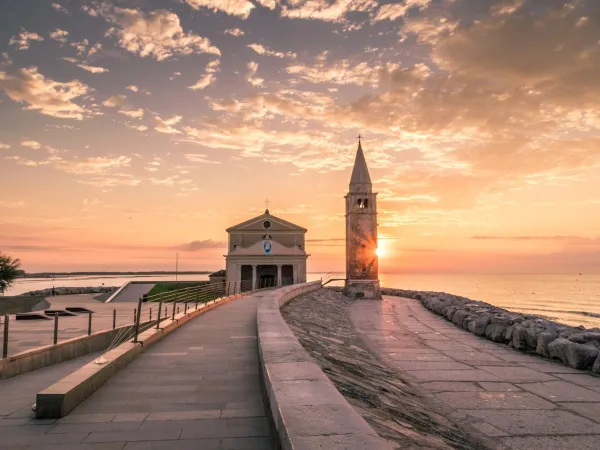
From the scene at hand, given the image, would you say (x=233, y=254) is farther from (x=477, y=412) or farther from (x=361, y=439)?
(x=361, y=439)

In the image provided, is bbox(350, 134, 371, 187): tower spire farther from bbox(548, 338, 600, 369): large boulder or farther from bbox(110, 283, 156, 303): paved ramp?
bbox(548, 338, 600, 369): large boulder

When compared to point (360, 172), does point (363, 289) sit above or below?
below

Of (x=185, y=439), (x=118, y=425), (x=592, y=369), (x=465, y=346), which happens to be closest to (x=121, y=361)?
(x=118, y=425)

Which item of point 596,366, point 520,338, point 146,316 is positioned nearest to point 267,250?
point 146,316

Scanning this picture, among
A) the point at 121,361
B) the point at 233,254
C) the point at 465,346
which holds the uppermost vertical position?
the point at 233,254

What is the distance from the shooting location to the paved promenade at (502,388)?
25.4ft

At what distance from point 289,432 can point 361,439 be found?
547 mm

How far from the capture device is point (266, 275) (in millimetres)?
51844

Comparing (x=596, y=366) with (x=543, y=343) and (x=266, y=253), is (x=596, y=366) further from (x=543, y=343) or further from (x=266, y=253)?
(x=266, y=253)

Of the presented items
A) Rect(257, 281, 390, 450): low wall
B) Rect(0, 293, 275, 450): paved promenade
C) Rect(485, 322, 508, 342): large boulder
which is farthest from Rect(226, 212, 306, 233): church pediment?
Rect(257, 281, 390, 450): low wall

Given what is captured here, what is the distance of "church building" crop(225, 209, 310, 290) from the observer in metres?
47.2

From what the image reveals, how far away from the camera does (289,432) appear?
3508 mm

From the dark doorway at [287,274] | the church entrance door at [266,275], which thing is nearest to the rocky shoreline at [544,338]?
the dark doorway at [287,274]

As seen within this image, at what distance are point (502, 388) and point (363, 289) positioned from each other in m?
34.0
